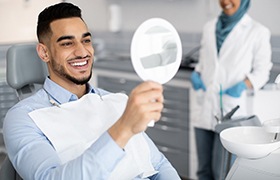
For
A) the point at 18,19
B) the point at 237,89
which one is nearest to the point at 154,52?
the point at 237,89

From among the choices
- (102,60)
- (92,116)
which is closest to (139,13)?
(102,60)

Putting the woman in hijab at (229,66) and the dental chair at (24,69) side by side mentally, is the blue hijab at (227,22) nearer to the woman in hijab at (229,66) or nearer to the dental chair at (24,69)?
the woman in hijab at (229,66)

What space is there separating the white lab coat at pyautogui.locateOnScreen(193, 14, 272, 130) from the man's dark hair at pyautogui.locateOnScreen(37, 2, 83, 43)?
50.4 inches

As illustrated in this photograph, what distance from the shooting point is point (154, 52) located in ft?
3.26

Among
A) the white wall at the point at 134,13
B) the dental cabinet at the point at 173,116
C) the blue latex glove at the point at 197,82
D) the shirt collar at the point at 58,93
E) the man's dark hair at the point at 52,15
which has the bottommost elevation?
the dental cabinet at the point at 173,116

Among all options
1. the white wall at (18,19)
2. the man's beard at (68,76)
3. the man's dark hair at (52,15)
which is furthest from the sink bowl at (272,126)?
the white wall at (18,19)

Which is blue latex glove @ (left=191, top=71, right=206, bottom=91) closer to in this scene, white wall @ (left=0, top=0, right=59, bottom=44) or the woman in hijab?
the woman in hijab

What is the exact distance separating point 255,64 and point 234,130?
4.47 ft

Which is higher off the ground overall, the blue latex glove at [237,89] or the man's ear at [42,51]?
the man's ear at [42,51]

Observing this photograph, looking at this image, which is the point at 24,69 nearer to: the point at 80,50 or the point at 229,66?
the point at 80,50

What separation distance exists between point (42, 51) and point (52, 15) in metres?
0.14

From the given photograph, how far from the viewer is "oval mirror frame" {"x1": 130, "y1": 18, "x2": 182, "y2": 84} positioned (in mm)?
985

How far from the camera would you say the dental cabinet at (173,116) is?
3.14 metres

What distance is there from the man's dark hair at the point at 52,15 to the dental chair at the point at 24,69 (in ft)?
0.50
